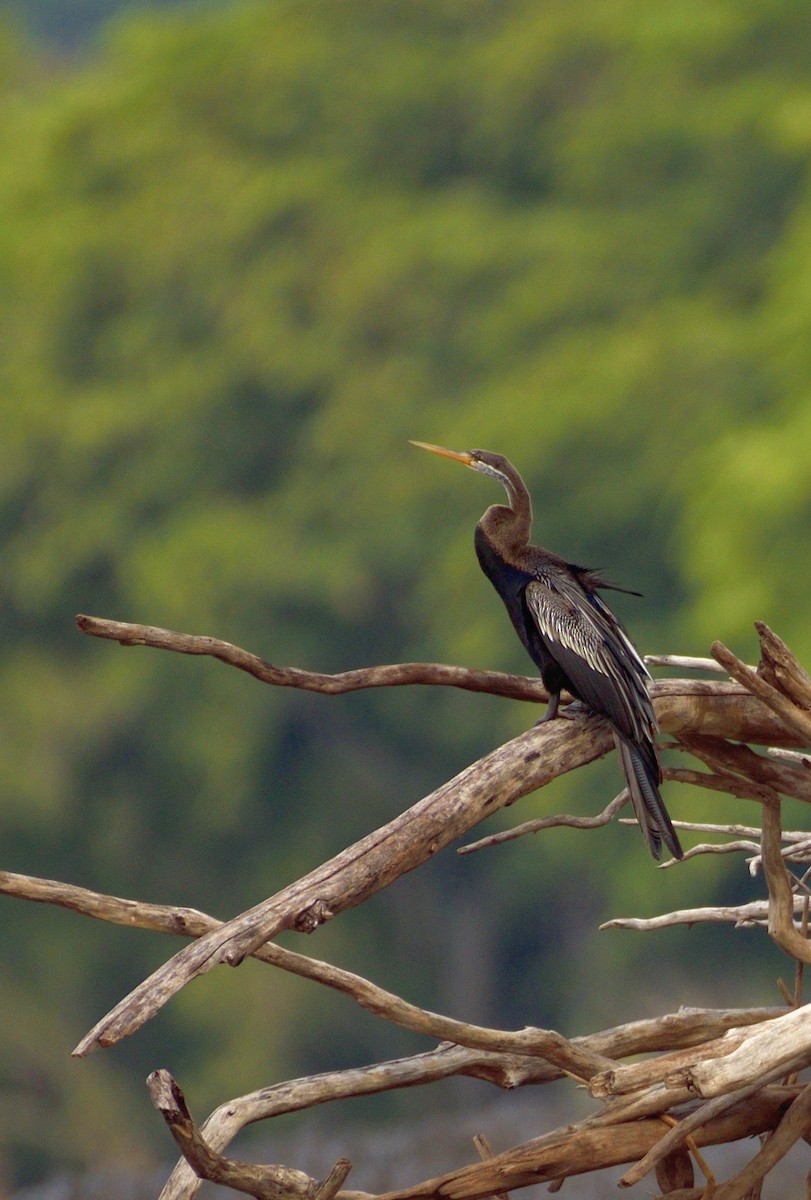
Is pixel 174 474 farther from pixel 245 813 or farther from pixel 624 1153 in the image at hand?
pixel 624 1153

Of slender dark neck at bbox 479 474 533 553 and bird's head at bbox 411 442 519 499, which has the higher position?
bird's head at bbox 411 442 519 499

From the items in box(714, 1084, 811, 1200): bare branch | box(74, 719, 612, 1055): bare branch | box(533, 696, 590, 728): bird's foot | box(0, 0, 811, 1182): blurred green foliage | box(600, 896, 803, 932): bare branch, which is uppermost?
box(0, 0, 811, 1182): blurred green foliage

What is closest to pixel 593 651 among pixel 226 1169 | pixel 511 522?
pixel 511 522

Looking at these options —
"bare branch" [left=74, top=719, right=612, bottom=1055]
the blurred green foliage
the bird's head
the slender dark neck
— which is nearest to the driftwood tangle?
"bare branch" [left=74, top=719, right=612, bottom=1055]

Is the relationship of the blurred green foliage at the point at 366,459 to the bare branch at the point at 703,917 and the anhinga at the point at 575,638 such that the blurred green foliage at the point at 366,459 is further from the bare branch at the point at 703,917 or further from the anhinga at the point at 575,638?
the bare branch at the point at 703,917

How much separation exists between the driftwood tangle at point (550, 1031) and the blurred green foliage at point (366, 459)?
434 inches

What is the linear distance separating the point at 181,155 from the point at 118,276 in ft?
5.06

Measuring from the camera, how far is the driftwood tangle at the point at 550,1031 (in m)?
2.78

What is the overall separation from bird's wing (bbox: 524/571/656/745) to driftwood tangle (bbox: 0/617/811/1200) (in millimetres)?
49

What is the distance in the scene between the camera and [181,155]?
1942 cm

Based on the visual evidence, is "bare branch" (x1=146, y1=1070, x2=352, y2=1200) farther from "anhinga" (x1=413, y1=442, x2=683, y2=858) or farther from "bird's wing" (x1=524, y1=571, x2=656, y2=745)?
"bird's wing" (x1=524, y1=571, x2=656, y2=745)

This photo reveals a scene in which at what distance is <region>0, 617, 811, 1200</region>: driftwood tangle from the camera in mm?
2775

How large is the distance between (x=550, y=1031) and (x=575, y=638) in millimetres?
884

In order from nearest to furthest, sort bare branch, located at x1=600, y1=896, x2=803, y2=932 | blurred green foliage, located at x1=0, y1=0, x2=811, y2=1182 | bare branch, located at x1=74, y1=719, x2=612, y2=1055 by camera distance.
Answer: bare branch, located at x1=74, y1=719, x2=612, y2=1055, bare branch, located at x1=600, y1=896, x2=803, y2=932, blurred green foliage, located at x1=0, y1=0, x2=811, y2=1182
